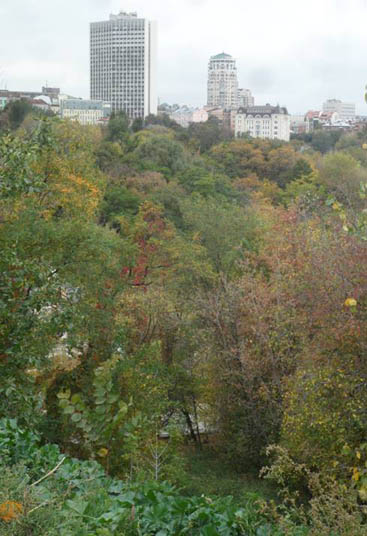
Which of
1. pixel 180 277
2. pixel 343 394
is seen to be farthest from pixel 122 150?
pixel 343 394

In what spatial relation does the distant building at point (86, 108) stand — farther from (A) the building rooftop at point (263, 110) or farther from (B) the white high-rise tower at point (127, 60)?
(A) the building rooftop at point (263, 110)

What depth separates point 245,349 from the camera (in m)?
12.4

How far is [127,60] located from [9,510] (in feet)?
456

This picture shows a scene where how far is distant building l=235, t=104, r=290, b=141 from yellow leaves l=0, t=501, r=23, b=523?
385 feet

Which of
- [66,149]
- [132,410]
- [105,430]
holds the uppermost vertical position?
[66,149]

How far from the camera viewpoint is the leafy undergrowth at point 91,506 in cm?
430

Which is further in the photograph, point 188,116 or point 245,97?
point 245,97

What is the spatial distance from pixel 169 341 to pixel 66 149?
36.3 feet

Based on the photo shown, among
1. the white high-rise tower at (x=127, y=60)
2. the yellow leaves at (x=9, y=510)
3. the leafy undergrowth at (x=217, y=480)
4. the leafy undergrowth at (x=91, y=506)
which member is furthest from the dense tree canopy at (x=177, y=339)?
the white high-rise tower at (x=127, y=60)

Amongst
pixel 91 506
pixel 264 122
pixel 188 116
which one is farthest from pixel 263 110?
pixel 91 506

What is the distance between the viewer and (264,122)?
120 m

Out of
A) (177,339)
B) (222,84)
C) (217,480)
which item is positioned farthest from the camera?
(222,84)

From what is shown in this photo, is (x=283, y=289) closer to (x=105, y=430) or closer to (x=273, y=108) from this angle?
(x=105, y=430)

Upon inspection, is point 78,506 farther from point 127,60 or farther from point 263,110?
point 127,60
